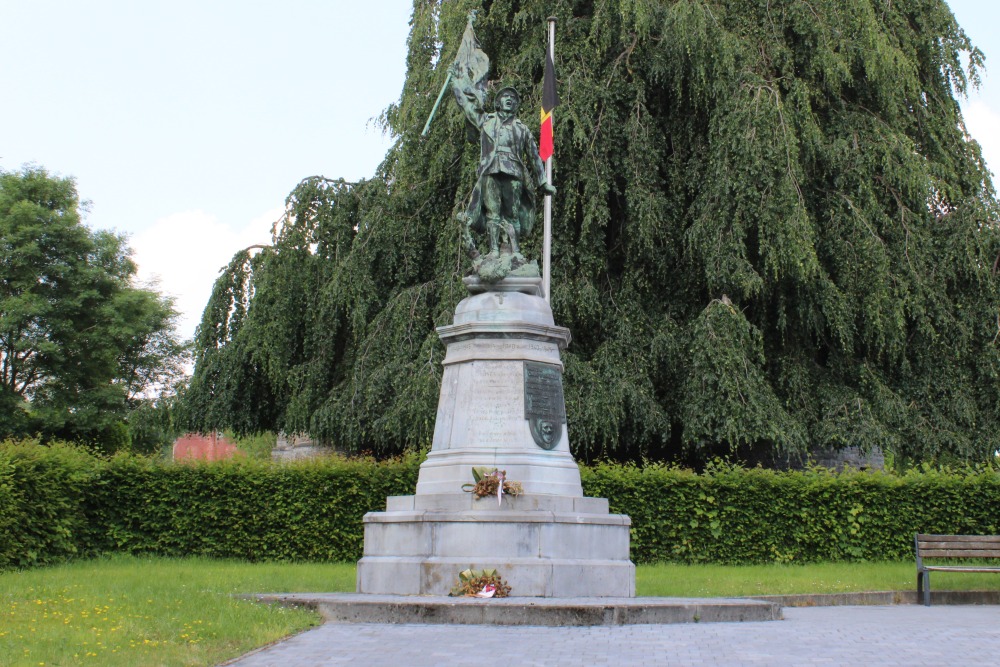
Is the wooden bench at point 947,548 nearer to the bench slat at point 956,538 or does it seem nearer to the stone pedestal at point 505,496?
the bench slat at point 956,538

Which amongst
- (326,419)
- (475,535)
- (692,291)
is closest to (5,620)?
(475,535)

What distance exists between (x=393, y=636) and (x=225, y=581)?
463cm

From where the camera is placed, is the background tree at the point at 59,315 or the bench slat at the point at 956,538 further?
the background tree at the point at 59,315

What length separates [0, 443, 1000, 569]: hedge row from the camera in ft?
51.0

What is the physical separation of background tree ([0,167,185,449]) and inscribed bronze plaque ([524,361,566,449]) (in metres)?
24.2

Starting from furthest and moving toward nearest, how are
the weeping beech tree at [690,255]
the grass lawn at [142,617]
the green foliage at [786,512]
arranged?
the weeping beech tree at [690,255], the green foliage at [786,512], the grass lawn at [142,617]

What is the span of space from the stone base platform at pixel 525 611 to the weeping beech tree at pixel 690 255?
25.8 ft

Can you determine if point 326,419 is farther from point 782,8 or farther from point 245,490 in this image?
point 782,8

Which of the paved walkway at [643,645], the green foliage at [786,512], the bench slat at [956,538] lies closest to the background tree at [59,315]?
the green foliage at [786,512]

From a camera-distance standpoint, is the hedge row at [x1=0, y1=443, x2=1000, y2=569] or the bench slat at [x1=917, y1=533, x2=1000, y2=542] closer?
the bench slat at [x1=917, y1=533, x2=1000, y2=542]

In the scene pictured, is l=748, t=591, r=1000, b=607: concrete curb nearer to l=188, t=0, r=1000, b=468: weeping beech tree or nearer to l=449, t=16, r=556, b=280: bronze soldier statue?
l=449, t=16, r=556, b=280: bronze soldier statue

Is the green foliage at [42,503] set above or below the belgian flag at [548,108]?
below

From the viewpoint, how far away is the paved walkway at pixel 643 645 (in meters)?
6.23

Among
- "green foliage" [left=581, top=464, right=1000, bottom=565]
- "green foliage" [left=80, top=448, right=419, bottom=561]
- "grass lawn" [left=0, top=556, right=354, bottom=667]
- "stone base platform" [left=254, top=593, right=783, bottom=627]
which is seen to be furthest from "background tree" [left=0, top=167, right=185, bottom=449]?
"stone base platform" [left=254, top=593, right=783, bottom=627]
